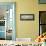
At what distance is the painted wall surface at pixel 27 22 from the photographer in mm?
5223

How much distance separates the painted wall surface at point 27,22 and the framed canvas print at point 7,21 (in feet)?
0.61

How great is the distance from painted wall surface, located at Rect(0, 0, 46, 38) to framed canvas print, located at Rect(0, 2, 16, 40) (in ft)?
0.61

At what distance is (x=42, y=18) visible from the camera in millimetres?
5242

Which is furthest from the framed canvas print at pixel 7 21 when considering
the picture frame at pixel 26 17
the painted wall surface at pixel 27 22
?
the picture frame at pixel 26 17

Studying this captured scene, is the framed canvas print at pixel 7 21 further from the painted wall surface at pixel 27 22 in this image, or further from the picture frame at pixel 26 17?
the picture frame at pixel 26 17

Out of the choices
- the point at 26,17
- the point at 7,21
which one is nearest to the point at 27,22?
the point at 26,17

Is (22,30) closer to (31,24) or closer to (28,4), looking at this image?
(31,24)

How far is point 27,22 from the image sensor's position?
5.27 m

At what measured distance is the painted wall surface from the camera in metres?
5.22

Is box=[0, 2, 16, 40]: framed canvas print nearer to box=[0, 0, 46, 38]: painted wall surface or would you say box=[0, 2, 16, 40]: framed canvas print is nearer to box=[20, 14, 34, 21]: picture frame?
box=[0, 0, 46, 38]: painted wall surface

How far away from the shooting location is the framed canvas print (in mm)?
5293

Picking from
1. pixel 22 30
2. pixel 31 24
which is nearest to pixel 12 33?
pixel 22 30

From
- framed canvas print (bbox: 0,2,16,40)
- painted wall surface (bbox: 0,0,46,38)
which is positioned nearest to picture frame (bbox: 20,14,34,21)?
painted wall surface (bbox: 0,0,46,38)

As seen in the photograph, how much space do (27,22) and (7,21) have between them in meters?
0.75
